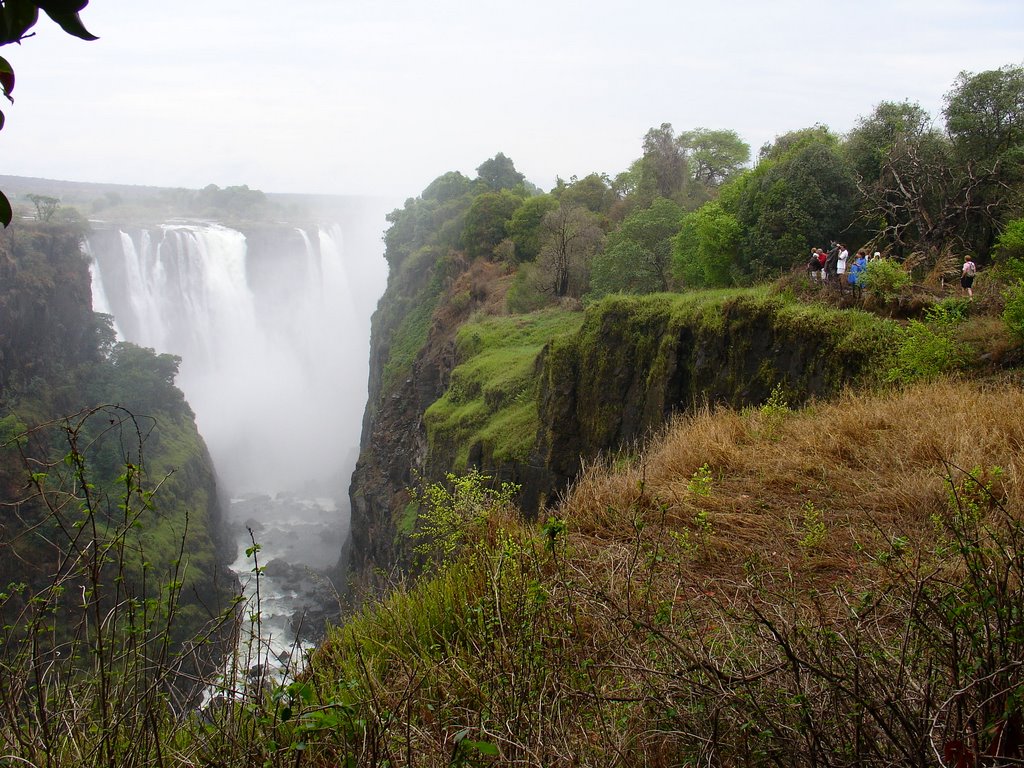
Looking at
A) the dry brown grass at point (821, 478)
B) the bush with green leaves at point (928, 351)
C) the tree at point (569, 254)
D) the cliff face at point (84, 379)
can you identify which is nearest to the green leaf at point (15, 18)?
the dry brown grass at point (821, 478)

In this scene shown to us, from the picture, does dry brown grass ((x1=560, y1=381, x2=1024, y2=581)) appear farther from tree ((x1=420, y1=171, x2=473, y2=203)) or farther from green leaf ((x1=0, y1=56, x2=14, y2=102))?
tree ((x1=420, y1=171, x2=473, y2=203))

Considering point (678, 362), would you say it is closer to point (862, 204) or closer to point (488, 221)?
point (862, 204)

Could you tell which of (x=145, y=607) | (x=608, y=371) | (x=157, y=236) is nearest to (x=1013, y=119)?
(x=608, y=371)

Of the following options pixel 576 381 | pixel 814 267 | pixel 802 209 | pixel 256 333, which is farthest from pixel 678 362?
pixel 256 333

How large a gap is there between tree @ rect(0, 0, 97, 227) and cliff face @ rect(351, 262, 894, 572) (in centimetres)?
447

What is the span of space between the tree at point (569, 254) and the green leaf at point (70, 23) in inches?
901

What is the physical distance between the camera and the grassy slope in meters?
2.15

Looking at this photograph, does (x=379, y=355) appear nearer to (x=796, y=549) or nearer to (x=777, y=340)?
(x=777, y=340)

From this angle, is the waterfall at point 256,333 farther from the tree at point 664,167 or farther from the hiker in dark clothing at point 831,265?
the hiker in dark clothing at point 831,265

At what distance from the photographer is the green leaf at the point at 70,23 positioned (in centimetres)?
116

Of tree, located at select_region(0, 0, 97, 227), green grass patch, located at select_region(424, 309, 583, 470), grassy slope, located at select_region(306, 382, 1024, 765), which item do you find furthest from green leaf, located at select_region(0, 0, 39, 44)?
green grass patch, located at select_region(424, 309, 583, 470)

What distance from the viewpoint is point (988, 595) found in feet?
7.17

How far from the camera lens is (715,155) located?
3431 cm

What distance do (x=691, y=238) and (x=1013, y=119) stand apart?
6.63 metres
